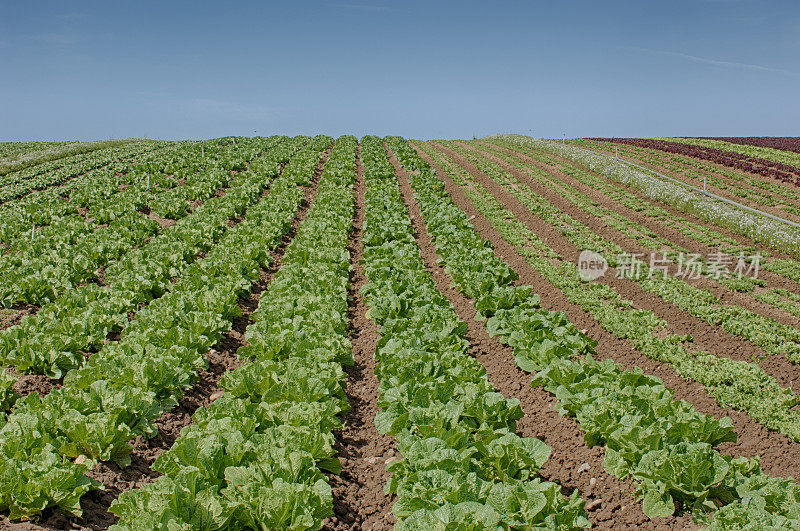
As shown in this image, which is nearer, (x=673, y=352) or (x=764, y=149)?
(x=673, y=352)

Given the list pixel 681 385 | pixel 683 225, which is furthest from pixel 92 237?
pixel 683 225

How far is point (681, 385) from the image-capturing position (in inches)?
321

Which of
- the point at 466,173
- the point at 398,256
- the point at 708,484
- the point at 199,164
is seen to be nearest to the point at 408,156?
the point at 466,173

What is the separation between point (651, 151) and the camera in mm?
38906

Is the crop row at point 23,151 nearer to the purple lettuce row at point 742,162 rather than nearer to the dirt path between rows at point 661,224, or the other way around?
the dirt path between rows at point 661,224

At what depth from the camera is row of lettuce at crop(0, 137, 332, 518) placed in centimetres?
500

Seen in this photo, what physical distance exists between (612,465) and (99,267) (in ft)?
39.7

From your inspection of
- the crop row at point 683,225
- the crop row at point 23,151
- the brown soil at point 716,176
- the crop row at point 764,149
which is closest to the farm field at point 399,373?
the crop row at point 683,225

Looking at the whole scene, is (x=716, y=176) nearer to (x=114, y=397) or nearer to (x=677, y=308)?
(x=677, y=308)

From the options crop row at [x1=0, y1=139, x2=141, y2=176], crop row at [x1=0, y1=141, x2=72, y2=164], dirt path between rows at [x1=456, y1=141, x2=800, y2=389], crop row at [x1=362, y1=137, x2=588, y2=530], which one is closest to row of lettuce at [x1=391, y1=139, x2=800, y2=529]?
crop row at [x1=362, y1=137, x2=588, y2=530]

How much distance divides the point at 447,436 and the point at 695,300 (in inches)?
307

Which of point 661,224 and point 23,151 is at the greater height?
point 23,151

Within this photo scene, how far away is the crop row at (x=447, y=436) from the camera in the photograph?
457 cm

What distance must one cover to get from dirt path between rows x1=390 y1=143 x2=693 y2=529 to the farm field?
0.03 meters
